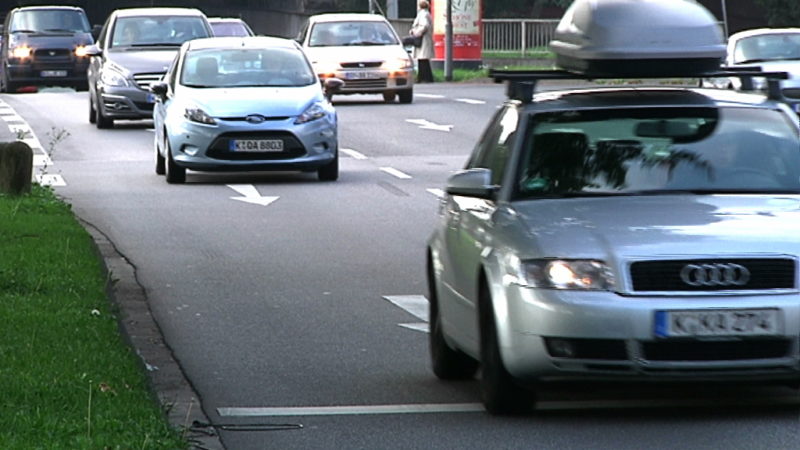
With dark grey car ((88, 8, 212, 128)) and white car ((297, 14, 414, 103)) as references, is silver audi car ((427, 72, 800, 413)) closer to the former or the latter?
dark grey car ((88, 8, 212, 128))

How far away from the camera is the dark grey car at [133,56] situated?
3228 cm

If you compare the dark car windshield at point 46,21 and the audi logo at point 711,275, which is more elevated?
the audi logo at point 711,275

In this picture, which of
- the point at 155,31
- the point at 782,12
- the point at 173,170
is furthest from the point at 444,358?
the point at 782,12

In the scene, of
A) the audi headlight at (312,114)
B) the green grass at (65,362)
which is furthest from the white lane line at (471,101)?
the green grass at (65,362)

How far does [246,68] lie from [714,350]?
53.7 ft

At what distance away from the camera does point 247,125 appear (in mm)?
22906

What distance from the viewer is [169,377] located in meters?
10.0

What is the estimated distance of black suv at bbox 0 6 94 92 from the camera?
46.2 metres

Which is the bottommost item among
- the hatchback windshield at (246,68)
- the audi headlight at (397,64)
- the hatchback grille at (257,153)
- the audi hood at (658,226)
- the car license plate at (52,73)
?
the car license plate at (52,73)

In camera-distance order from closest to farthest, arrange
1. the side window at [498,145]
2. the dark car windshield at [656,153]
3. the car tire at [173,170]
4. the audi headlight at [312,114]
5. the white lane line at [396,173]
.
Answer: the dark car windshield at [656,153], the side window at [498,145], the audi headlight at [312,114], the car tire at [173,170], the white lane line at [396,173]

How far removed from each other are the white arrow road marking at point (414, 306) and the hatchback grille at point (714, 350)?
382cm

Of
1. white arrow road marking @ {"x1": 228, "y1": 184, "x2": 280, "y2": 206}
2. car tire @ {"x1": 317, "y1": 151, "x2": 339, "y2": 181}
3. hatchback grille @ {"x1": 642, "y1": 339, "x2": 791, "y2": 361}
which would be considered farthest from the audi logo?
car tire @ {"x1": 317, "y1": 151, "x2": 339, "y2": 181}

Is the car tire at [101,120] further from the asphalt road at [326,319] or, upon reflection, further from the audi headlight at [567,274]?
the audi headlight at [567,274]

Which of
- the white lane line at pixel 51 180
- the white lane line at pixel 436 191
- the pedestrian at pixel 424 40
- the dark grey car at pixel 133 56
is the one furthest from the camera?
the pedestrian at pixel 424 40
